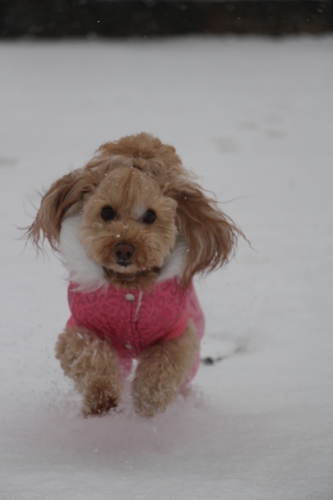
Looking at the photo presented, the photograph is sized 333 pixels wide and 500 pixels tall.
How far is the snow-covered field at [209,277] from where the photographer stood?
235 centimetres

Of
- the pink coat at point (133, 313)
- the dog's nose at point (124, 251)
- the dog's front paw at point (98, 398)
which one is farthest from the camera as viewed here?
the pink coat at point (133, 313)

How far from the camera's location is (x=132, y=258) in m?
2.32

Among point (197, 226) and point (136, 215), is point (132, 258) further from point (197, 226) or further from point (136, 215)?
point (197, 226)

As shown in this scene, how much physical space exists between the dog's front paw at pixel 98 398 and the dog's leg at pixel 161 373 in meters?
0.13

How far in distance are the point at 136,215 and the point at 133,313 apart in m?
0.39

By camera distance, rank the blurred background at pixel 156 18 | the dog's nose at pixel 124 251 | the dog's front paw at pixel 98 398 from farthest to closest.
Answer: the blurred background at pixel 156 18
the dog's front paw at pixel 98 398
the dog's nose at pixel 124 251

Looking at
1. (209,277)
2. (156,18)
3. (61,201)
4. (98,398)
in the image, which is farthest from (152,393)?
(156,18)

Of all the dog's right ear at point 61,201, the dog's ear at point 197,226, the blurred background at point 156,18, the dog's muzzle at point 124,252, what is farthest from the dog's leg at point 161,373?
the blurred background at point 156,18

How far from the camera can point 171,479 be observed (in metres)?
2.24

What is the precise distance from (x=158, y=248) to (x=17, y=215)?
266 cm

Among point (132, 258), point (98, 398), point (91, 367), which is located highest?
point (132, 258)

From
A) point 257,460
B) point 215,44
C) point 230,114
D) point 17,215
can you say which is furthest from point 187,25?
point 257,460

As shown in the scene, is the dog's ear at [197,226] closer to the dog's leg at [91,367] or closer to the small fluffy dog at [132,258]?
the small fluffy dog at [132,258]

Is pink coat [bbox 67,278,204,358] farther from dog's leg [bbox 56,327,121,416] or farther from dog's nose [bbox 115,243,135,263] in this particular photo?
dog's nose [bbox 115,243,135,263]
